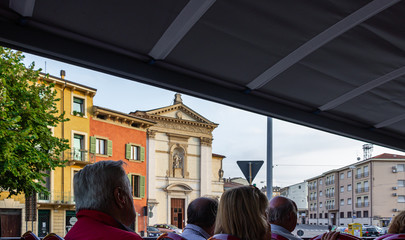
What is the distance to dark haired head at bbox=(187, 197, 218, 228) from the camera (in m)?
2.89

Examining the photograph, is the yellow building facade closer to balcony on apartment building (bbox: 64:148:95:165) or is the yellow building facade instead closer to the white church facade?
balcony on apartment building (bbox: 64:148:95:165)

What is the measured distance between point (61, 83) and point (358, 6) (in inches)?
1162

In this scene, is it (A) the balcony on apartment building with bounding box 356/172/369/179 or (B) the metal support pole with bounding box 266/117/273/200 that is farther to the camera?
(A) the balcony on apartment building with bounding box 356/172/369/179

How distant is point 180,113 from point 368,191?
117 feet

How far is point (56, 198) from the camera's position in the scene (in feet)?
95.5

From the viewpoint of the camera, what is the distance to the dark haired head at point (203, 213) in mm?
2895

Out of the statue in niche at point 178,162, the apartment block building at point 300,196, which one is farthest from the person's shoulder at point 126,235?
the apartment block building at point 300,196

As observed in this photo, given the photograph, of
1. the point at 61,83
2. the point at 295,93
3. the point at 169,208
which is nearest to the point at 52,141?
the point at 61,83

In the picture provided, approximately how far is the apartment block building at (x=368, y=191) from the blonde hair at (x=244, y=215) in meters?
58.4

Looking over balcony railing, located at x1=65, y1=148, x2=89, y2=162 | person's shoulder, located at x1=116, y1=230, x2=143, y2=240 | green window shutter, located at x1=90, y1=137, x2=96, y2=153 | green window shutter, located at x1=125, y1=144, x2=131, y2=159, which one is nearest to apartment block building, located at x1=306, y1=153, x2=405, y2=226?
green window shutter, located at x1=125, y1=144, x2=131, y2=159

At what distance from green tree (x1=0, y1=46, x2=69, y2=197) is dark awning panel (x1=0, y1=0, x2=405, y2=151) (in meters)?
13.7

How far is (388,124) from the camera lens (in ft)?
14.8

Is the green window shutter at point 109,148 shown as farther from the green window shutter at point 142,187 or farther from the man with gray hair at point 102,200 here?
the man with gray hair at point 102,200

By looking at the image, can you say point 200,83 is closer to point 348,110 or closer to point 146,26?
point 146,26
